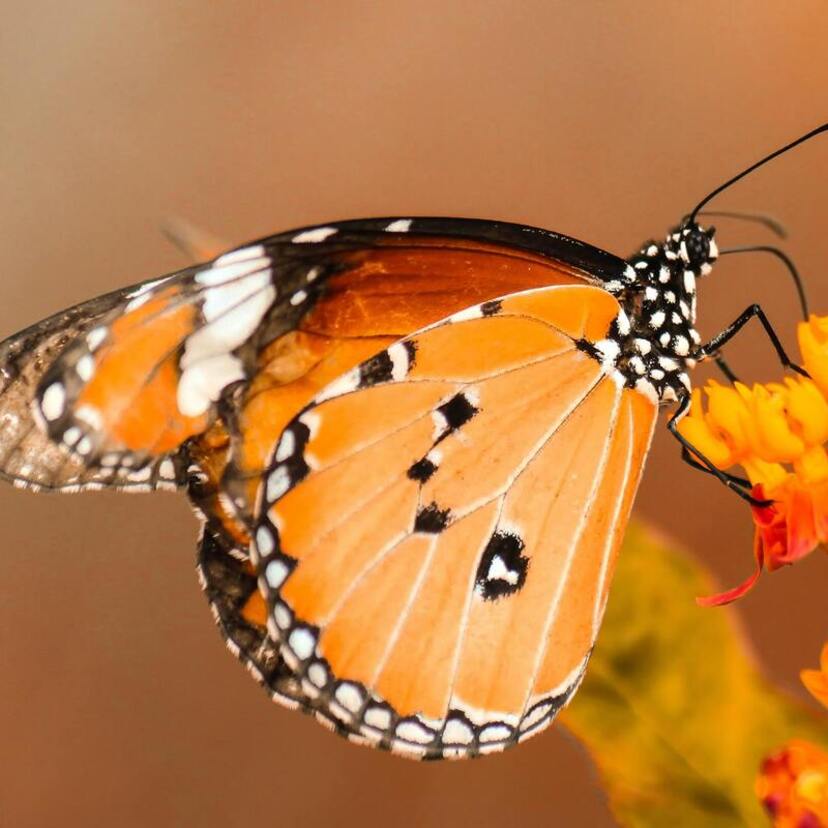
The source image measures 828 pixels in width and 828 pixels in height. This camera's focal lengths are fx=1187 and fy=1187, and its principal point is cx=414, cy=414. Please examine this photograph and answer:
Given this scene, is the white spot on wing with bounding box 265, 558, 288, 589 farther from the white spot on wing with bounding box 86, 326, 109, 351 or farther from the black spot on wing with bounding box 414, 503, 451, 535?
the white spot on wing with bounding box 86, 326, 109, 351

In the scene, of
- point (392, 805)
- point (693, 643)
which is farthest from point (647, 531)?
point (392, 805)

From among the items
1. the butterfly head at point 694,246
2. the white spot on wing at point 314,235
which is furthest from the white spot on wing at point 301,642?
the butterfly head at point 694,246

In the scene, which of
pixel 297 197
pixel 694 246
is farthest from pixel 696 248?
pixel 297 197

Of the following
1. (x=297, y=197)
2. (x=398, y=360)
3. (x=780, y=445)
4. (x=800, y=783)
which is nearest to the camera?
(x=800, y=783)

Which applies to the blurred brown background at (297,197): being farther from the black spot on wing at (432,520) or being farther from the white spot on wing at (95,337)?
the white spot on wing at (95,337)

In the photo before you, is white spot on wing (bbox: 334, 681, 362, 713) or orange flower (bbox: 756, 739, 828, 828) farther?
white spot on wing (bbox: 334, 681, 362, 713)

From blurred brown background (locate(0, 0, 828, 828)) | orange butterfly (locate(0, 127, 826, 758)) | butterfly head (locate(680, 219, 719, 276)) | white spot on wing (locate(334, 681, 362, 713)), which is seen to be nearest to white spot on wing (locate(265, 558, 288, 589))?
orange butterfly (locate(0, 127, 826, 758))

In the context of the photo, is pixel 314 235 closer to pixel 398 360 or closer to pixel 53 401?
pixel 398 360
